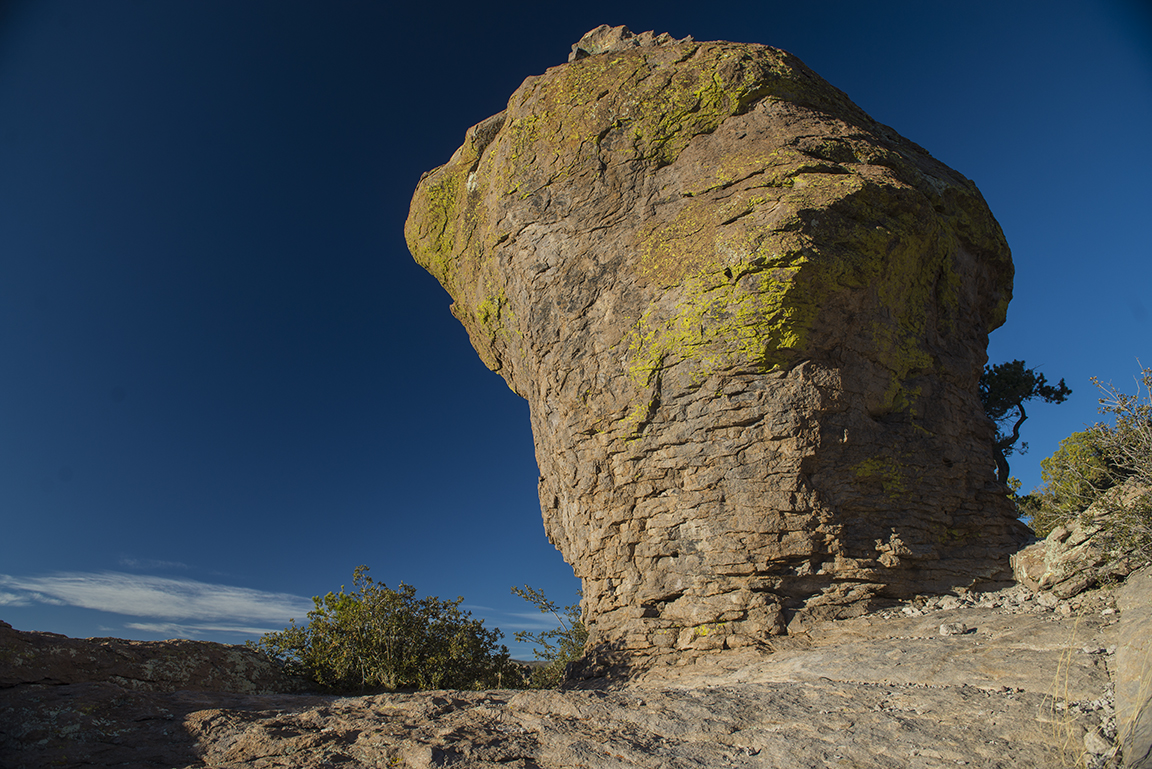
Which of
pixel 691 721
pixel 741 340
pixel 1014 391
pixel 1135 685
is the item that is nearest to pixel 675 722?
pixel 691 721

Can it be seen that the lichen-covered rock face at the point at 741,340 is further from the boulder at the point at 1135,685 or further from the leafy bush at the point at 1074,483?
the boulder at the point at 1135,685

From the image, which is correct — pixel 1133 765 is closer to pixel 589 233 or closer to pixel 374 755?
pixel 374 755

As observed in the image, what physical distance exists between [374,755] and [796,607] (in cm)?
721

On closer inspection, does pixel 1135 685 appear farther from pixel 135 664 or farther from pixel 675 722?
pixel 135 664

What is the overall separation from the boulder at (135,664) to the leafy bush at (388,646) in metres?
1.62

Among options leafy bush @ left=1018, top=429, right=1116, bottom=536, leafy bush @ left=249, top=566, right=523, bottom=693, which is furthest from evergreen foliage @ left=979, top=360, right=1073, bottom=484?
leafy bush @ left=249, top=566, right=523, bottom=693

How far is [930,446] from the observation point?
11062mm

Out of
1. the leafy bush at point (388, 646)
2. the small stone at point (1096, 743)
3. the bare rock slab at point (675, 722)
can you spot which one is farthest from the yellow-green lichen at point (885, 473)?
the leafy bush at point (388, 646)

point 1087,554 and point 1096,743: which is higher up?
point 1087,554

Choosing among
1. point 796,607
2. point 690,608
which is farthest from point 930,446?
point 690,608

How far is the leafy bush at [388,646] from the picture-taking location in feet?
43.2

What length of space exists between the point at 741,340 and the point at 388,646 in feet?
35.8

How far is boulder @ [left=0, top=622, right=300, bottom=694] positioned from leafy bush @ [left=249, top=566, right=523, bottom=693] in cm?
162

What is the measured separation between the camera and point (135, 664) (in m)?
8.76
